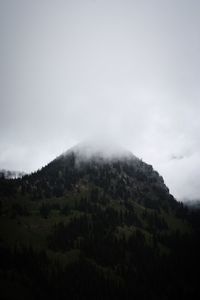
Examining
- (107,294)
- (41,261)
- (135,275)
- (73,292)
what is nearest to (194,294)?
(135,275)

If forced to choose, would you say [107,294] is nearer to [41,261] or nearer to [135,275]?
[135,275]

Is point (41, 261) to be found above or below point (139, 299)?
above

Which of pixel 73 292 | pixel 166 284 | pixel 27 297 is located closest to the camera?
pixel 27 297

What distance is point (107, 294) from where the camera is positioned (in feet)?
535

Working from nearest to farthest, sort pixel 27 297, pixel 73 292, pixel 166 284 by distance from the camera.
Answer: pixel 27 297 → pixel 73 292 → pixel 166 284

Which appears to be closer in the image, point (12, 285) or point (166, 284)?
point (12, 285)

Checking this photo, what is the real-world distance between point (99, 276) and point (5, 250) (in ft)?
222

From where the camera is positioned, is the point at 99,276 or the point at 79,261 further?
the point at 79,261

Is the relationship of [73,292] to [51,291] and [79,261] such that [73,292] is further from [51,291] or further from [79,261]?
[79,261]

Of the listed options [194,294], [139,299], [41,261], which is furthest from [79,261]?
[194,294]

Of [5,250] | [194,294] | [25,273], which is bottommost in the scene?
[194,294]

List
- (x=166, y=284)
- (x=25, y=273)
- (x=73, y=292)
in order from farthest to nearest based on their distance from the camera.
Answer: (x=166, y=284), (x=25, y=273), (x=73, y=292)

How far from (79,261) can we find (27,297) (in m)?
53.9

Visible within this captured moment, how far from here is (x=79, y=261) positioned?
196375mm
